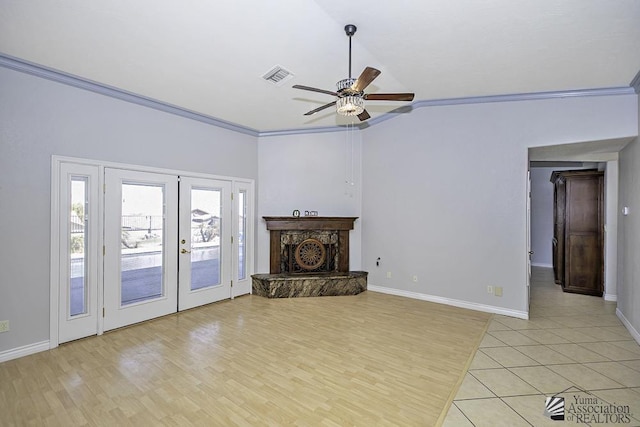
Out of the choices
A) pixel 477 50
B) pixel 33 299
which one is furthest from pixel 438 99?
pixel 33 299

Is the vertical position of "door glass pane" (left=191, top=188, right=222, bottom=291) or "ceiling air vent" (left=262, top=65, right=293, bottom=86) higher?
"ceiling air vent" (left=262, top=65, right=293, bottom=86)

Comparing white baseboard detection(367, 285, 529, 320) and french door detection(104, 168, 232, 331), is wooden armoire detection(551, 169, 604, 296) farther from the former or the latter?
french door detection(104, 168, 232, 331)

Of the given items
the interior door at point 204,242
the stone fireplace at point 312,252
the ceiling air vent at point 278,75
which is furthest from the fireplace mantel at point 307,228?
the ceiling air vent at point 278,75

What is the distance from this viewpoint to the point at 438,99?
4488 mm

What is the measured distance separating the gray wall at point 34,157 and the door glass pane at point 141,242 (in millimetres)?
551

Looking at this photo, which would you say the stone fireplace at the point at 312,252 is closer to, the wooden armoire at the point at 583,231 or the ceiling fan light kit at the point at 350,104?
the ceiling fan light kit at the point at 350,104

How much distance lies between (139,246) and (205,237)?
0.96 meters

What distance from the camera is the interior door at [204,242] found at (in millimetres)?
4488

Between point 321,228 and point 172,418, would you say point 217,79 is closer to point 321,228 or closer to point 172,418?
point 321,228

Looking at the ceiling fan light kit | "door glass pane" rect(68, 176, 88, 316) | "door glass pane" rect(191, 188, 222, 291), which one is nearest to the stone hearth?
"door glass pane" rect(191, 188, 222, 291)

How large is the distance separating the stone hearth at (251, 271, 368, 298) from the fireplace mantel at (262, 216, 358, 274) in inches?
12.1

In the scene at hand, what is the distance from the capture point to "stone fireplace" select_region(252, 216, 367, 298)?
210 inches

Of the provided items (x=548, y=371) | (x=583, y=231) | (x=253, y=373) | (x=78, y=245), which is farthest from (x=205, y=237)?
(x=583, y=231)

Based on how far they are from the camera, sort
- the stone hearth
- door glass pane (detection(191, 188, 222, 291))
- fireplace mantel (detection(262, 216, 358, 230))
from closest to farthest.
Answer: door glass pane (detection(191, 188, 222, 291)) < the stone hearth < fireplace mantel (detection(262, 216, 358, 230))
